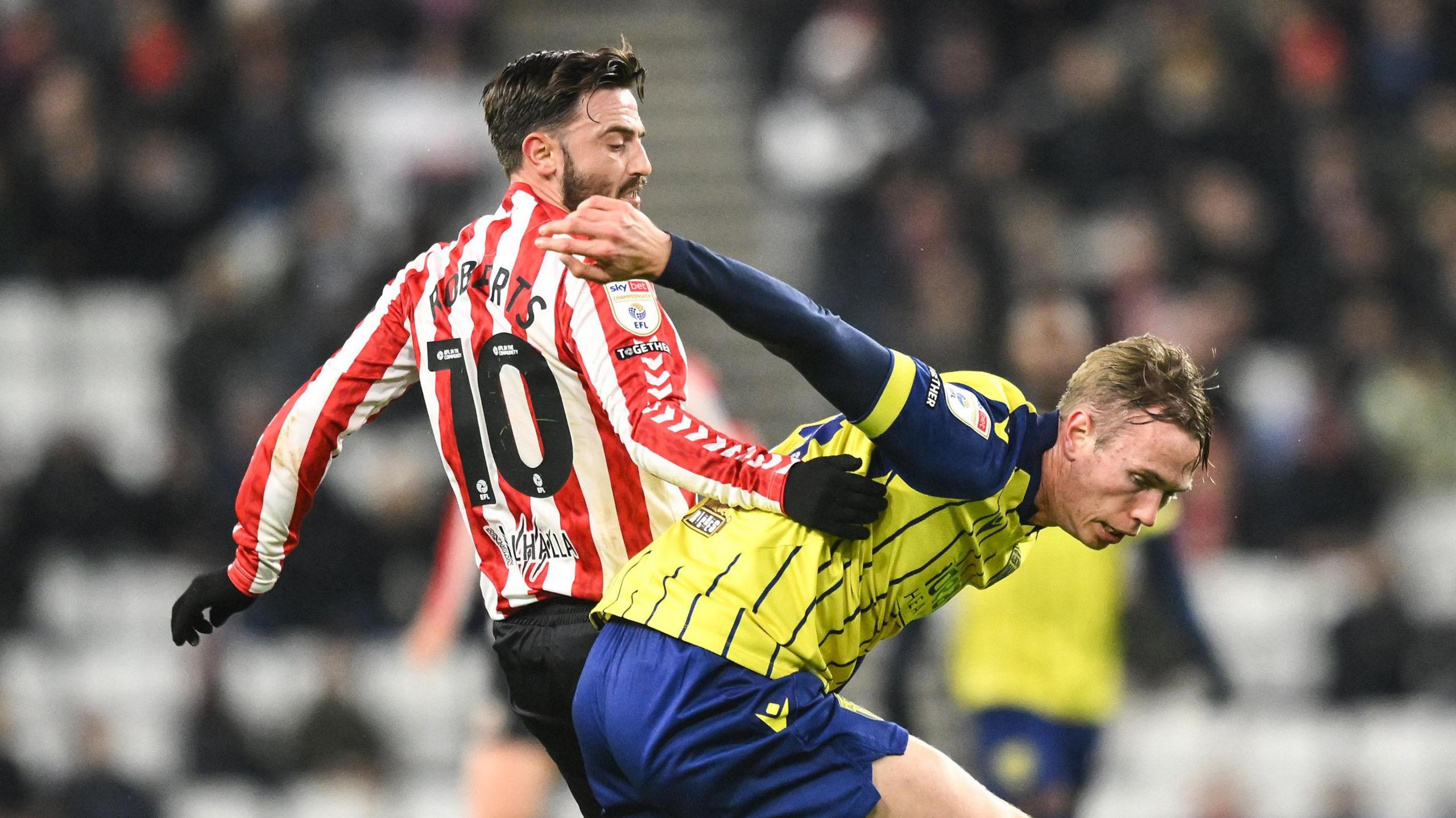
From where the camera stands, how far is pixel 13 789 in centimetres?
951

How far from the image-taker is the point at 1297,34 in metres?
11.9

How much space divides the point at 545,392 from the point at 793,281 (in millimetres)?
7274

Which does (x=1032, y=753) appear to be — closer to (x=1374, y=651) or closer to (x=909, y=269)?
(x=1374, y=651)

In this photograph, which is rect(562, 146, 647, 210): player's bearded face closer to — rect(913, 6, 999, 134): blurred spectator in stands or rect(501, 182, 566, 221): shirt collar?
rect(501, 182, 566, 221): shirt collar

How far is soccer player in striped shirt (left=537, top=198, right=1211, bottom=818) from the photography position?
3.69m

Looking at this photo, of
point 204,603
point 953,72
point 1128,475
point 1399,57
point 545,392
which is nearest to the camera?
point 1128,475

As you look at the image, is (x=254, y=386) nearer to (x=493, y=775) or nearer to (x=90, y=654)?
(x=90, y=654)

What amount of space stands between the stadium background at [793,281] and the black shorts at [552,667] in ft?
14.3

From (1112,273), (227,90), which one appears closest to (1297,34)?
(1112,273)

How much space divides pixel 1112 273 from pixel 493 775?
18.9 ft

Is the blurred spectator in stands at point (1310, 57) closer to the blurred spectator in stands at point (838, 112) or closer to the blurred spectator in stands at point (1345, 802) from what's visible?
the blurred spectator in stands at point (838, 112)

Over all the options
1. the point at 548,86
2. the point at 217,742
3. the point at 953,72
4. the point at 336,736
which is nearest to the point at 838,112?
the point at 953,72

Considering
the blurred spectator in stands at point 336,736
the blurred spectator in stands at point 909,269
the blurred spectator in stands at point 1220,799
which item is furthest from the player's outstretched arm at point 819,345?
the blurred spectator in stands at point 336,736

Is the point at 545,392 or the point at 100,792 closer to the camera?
the point at 545,392
